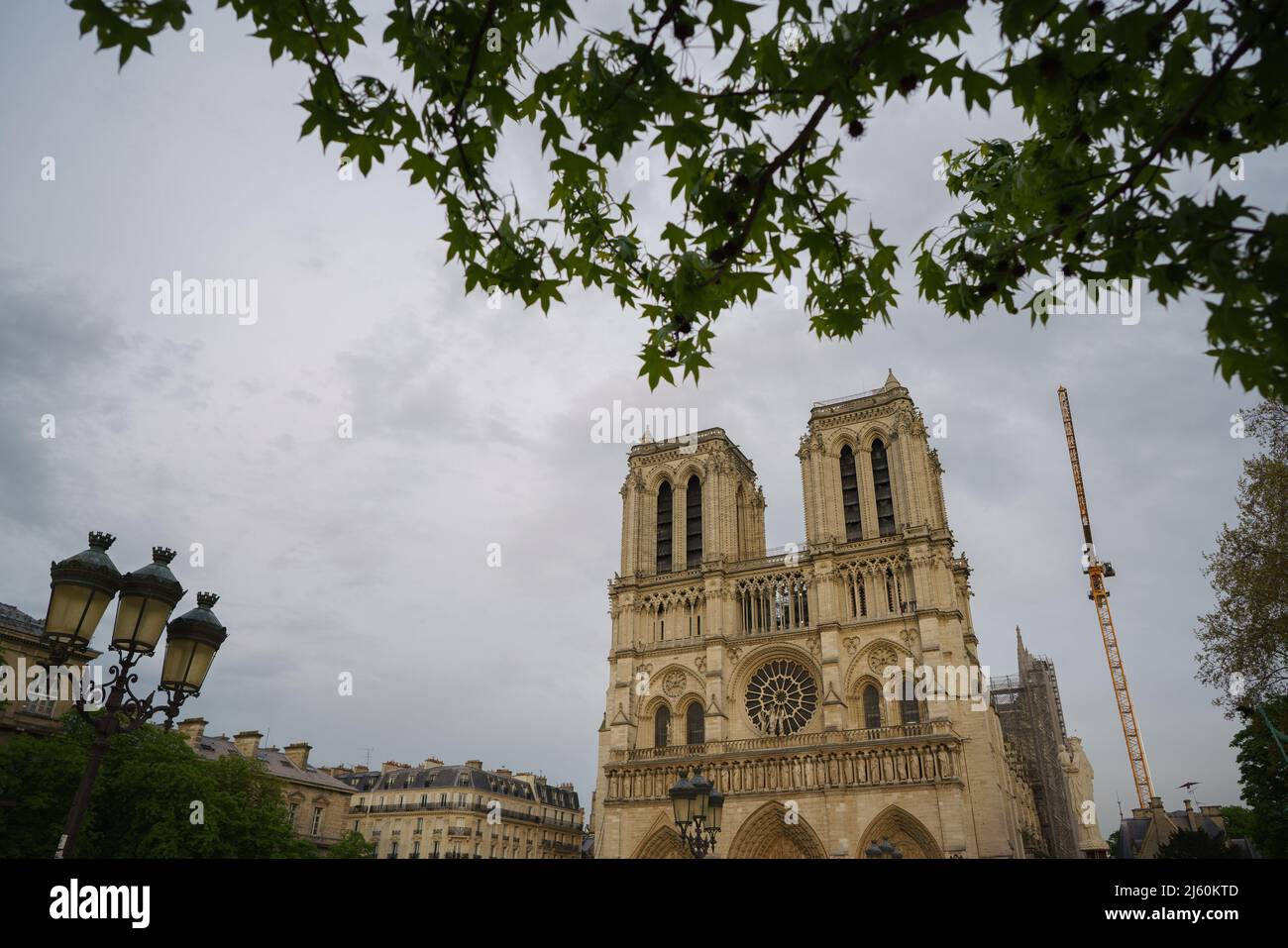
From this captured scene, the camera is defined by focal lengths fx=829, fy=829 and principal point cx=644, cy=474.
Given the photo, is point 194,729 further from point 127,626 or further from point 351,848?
point 127,626

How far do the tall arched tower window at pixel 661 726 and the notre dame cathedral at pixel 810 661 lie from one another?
0.09 m

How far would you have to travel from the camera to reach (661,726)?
38875 mm

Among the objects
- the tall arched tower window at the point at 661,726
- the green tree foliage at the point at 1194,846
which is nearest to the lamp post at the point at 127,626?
the green tree foliage at the point at 1194,846

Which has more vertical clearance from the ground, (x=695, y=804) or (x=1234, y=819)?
(x=695, y=804)

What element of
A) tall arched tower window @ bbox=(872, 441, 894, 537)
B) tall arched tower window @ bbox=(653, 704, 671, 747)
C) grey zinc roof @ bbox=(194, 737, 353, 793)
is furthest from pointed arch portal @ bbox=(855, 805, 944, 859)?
grey zinc roof @ bbox=(194, 737, 353, 793)

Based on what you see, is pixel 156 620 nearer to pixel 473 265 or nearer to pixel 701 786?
pixel 473 265

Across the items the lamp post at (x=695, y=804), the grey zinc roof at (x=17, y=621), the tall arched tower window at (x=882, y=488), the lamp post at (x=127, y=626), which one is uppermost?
the tall arched tower window at (x=882, y=488)

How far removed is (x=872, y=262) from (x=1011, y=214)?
40.5 inches

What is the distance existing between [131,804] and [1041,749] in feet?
150

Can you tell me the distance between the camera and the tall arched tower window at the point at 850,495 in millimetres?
38844

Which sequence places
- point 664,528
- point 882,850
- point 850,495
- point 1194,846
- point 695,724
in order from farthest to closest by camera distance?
point 664,528
point 850,495
point 695,724
point 1194,846
point 882,850

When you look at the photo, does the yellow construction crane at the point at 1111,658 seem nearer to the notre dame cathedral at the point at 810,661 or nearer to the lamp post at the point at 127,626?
the notre dame cathedral at the point at 810,661

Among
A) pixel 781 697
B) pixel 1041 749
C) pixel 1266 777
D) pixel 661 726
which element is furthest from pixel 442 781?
pixel 1266 777

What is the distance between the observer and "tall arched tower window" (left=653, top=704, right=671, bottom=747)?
38.5m
